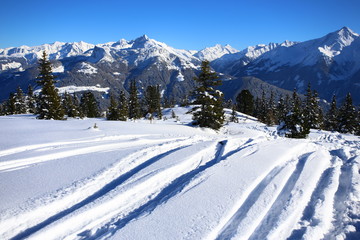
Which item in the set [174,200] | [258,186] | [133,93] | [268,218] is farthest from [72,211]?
[133,93]

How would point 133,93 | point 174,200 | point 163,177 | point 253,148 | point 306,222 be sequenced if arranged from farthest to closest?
point 133,93 → point 253,148 → point 163,177 → point 174,200 → point 306,222

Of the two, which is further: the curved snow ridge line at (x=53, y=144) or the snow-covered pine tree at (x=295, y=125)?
the snow-covered pine tree at (x=295, y=125)

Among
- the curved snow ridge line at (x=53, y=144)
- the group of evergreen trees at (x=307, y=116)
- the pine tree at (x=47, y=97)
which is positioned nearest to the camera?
the curved snow ridge line at (x=53, y=144)

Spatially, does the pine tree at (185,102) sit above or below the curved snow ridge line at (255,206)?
above

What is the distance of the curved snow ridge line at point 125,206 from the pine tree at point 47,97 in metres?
24.1

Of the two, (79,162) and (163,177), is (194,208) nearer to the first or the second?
(163,177)

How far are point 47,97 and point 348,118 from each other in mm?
46421

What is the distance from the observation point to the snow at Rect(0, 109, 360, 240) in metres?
3.47

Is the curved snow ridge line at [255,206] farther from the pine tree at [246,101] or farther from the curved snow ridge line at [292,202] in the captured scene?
the pine tree at [246,101]

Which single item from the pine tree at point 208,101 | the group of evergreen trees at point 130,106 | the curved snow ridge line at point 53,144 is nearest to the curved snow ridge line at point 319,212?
the curved snow ridge line at point 53,144

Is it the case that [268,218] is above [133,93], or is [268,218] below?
below

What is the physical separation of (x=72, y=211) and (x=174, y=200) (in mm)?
1934

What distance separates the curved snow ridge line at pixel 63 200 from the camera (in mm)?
3449

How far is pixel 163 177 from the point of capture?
207 inches
